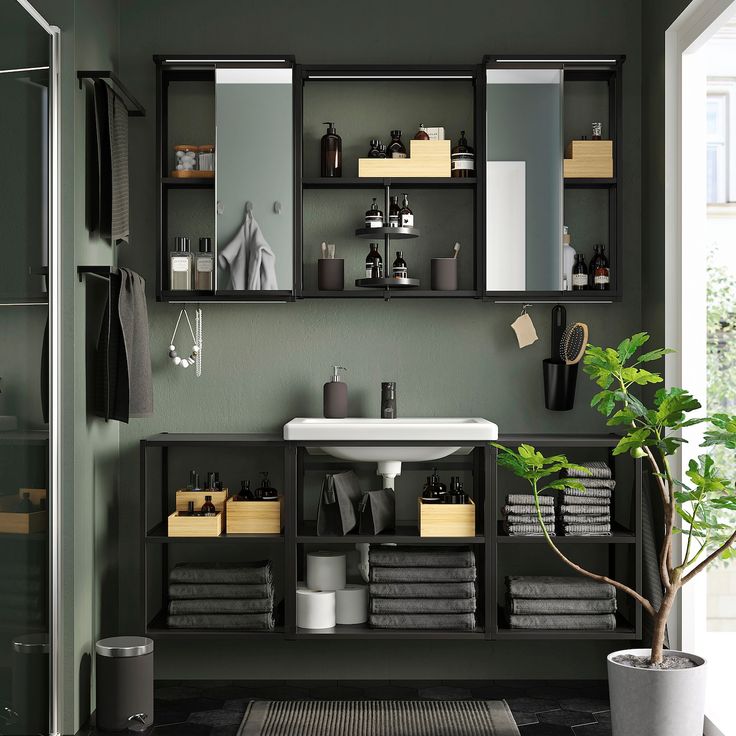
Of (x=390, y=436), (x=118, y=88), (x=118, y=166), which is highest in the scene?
(x=118, y=88)

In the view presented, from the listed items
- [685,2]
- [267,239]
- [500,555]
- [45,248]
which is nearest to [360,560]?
[500,555]

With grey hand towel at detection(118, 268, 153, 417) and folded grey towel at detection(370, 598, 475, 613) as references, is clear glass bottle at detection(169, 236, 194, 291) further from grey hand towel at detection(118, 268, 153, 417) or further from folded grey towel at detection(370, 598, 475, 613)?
folded grey towel at detection(370, 598, 475, 613)

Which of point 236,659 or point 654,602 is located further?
point 236,659

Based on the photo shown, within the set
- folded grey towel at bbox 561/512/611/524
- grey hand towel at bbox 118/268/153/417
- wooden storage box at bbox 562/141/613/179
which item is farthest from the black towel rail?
folded grey towel at bbox 561/512/611/524

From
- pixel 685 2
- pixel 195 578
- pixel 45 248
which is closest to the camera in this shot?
pixel 45 248

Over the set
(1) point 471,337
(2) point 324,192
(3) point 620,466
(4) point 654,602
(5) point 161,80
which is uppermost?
(5) point 161,80

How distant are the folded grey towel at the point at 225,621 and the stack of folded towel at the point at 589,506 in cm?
118

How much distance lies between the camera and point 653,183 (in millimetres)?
3506

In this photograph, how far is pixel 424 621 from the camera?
3.31 metres

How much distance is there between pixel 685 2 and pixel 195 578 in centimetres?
275

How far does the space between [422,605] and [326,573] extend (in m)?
0.39

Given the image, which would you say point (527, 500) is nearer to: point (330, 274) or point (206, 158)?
point (330, 274)

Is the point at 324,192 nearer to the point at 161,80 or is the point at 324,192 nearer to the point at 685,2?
the point at 161,80

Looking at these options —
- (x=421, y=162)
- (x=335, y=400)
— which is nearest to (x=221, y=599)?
(x=335, y=400)
